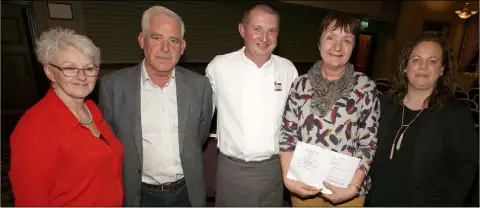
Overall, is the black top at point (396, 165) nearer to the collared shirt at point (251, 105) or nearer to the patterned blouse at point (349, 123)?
the patterned blouse at point (349, 123)

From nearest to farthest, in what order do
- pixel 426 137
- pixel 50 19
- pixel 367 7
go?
pixel 426 137
pixel 50 19
pixel 367 7

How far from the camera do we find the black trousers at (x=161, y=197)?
1.94m

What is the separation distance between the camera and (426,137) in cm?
152

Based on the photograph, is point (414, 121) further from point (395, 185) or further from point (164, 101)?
point (164, 101)

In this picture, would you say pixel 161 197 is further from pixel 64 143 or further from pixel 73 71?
pixel 73 71

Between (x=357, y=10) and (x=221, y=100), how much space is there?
27.2 feet

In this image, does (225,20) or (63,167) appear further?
(225,20)

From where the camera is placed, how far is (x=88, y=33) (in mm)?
5680

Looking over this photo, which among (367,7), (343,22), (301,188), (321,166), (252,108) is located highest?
(367,7)

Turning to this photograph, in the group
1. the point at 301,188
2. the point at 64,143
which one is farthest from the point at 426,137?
the point at 64,143

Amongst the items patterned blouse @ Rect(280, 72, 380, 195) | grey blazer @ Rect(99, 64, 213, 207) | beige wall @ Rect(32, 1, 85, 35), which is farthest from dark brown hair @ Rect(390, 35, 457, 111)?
beige wall @ Rect(32, 1, 85, 35)

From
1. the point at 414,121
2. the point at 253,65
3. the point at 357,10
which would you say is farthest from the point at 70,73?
the point at 357,10

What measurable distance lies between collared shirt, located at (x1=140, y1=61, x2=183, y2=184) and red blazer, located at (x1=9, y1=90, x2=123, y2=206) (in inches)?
11.5

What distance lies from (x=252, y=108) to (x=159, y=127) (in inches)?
26.1
